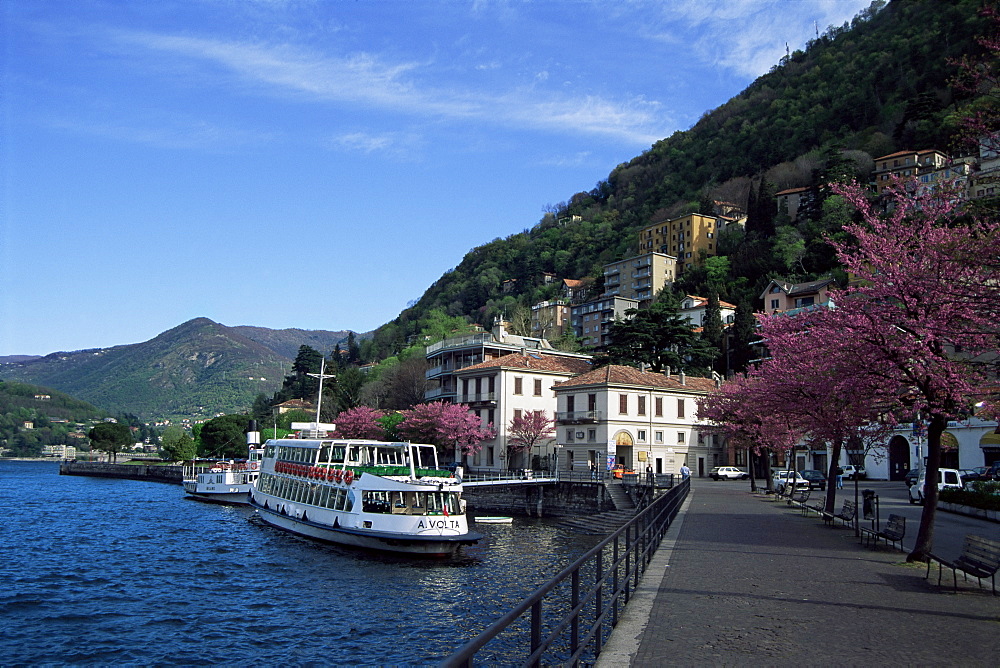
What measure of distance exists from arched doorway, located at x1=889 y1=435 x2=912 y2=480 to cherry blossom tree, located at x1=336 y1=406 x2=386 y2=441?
1980 inches

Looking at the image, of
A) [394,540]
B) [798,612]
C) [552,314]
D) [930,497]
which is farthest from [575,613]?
[552,314]

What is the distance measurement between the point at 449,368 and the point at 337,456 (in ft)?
148

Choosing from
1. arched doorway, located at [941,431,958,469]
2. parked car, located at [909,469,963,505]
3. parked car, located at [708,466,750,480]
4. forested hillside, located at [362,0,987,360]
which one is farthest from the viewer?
forested hillside, located at [362,0,987,360]

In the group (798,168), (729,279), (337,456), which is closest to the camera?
(337,456)

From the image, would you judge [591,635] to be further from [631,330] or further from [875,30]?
[875,30]

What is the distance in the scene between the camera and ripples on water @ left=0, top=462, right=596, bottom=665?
18969 millimetres

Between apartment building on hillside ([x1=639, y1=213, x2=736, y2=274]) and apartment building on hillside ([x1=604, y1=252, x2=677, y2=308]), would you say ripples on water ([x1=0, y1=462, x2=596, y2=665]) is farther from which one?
apartment building on hillside ([x1=639, y1=213, x2=736, y2=274])

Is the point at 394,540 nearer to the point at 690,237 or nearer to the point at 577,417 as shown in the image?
the point at 577,417

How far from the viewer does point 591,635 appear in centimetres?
878

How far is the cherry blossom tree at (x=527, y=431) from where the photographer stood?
69312mm

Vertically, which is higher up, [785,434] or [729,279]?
[729,279]

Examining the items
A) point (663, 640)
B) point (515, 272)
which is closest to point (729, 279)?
point (515, 272)

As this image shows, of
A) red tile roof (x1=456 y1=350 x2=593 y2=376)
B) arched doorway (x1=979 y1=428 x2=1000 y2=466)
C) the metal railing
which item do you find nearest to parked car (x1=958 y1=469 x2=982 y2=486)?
arched doorway (x1=979 y1=428 x2=1000 y2=466)

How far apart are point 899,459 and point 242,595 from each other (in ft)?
196
